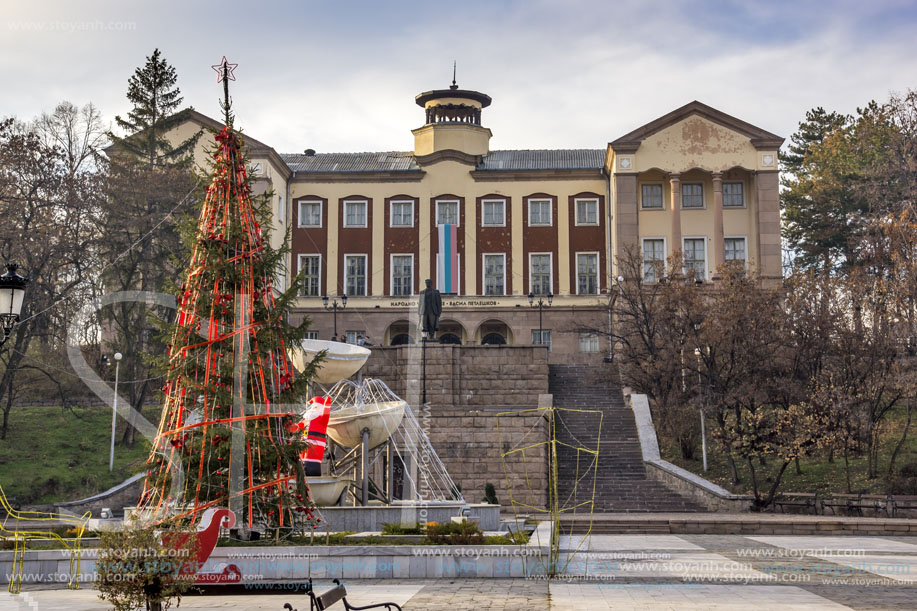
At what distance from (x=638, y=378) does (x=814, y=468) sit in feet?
24.0

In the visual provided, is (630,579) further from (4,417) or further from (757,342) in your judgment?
(4,417)

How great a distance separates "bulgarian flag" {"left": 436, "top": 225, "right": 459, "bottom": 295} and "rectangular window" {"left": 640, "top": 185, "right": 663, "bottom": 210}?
9.96 meters

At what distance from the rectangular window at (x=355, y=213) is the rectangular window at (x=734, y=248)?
63.2ft

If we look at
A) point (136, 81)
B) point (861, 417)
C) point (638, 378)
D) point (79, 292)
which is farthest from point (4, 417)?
point (861, 417)

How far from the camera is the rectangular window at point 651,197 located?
52156mm

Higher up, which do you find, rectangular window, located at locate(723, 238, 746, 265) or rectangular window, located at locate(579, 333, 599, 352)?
rectangular window, located at locate(723, 238, 746, 265)

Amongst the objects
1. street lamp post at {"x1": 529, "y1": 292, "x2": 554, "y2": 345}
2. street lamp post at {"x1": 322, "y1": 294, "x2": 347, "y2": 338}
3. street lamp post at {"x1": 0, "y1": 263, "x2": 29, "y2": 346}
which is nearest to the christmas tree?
street lamp post at {"x1": 0, "y1": 263, "x2": 29, "y2": 346}

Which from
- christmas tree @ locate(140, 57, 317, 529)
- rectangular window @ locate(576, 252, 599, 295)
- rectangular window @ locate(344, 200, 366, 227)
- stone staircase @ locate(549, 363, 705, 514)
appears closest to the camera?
christmas tree @ locate(140, 57, 317, 529)

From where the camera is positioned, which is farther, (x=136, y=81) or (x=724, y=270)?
(x=136, y=81)

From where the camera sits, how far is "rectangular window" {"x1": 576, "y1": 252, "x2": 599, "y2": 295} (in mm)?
53281

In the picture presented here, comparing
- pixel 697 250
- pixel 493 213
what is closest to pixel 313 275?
pixel 493 213

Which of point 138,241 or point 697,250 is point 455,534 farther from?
point 697,250

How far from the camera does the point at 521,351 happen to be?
1618 inches

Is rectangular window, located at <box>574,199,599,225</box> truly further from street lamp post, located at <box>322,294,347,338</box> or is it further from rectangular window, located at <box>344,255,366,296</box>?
street lamp post, located at <box>322,294,347,338</box>
